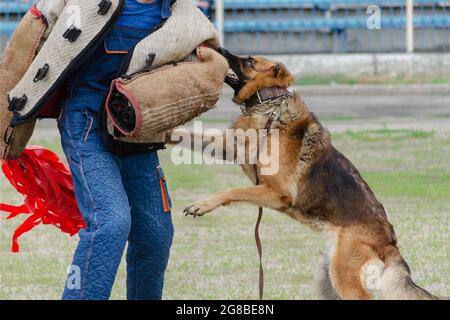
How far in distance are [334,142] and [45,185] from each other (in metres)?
7.35

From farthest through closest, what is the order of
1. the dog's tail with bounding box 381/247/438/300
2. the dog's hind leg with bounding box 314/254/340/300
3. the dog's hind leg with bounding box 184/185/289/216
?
the dog's hind leg with bounding box 184/185/289/216 → the dog's hind leg with bounding box 314/254/340/300 → the dog's tail with bounding box 381/247/438/300

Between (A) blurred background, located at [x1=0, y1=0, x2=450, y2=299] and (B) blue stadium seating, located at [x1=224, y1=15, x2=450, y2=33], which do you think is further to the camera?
(B) blue stadium seating, located at [x1=224, y1=15, x2=450, y2=33]

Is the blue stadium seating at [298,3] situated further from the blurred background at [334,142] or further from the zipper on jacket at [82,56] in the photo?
the zipper on jacket at [82,56]

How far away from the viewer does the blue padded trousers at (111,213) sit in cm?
448

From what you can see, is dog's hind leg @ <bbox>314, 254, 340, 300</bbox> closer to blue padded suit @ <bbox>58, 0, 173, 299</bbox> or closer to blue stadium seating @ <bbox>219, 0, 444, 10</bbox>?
blue padded suit @ <bbox>58, 0, 173, 299</bbox>

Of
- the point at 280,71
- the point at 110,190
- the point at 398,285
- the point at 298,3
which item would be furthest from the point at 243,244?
the point at 298,3

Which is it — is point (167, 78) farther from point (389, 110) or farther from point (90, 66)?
point (389, 110)

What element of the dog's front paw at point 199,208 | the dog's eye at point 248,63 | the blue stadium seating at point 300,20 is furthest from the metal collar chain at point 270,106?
the blue stadium seating at point 300,20

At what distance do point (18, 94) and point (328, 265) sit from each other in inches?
72.5

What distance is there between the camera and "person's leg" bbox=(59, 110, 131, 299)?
14.7 feet

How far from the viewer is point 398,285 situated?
5078 mm

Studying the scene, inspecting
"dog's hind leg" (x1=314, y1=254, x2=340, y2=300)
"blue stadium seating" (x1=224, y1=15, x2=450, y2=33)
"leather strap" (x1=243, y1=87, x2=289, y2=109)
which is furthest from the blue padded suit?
"blue stadium seating" (x1=224, y1=15, x2=450, y2=33)

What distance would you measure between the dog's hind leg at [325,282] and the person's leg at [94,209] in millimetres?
1267

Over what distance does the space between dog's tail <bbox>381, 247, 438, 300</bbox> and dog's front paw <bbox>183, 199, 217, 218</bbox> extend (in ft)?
3.11
